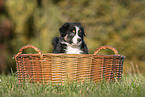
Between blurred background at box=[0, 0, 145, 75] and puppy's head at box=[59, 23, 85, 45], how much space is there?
4.64m

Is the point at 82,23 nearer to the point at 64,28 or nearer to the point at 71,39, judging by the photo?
the point at 64,28

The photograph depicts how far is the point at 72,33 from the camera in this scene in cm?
404

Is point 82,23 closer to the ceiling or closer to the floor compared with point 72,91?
closer to the ceiling

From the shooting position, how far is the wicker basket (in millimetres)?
3199

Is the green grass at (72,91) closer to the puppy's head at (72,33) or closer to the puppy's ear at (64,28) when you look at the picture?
the puppy's head at (72,33)

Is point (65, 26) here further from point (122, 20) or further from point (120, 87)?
point (122, 20)

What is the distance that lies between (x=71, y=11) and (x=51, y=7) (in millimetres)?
2452

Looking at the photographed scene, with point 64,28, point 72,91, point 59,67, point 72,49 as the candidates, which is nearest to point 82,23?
point 64,28

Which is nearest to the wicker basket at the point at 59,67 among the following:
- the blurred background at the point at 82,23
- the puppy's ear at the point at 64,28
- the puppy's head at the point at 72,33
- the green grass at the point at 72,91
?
the green grass at the point at 72,91

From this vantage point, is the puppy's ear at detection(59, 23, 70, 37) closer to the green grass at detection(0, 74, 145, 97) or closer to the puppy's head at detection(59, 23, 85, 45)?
the puppy's head at detection(59, 23, 85, 45)

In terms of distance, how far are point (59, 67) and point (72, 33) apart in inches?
42.1

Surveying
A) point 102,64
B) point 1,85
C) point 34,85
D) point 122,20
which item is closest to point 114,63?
point 102,64

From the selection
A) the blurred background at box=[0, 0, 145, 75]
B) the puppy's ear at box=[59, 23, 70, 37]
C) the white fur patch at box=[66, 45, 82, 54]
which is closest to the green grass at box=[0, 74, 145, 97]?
the white fur patch at box=[66, 45, 82, 54]

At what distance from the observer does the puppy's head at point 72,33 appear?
4.01 metres
